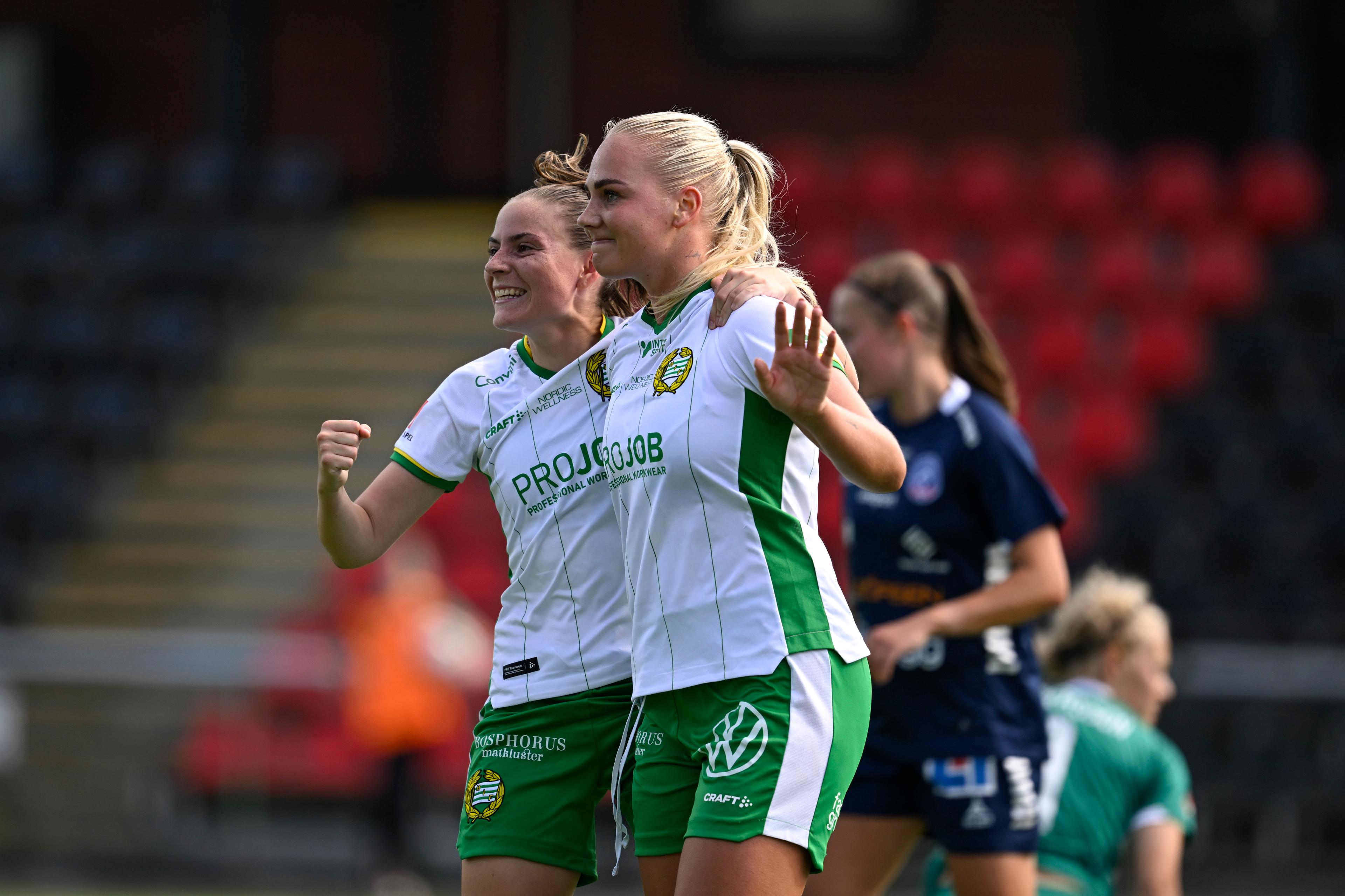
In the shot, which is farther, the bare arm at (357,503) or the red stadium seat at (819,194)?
the red stadium seat at (819,194)

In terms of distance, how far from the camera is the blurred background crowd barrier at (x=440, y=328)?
857 centimetres

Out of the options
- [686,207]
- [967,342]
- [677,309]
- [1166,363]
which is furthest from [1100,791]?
[1166,363]

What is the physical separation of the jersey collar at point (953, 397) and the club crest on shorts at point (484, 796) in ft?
4.92

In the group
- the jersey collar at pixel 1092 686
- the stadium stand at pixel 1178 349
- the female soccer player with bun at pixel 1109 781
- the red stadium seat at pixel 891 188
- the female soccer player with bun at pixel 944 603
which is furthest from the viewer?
the red stadium seat at pixel 891 188

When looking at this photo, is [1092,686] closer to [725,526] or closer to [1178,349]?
[725,526]

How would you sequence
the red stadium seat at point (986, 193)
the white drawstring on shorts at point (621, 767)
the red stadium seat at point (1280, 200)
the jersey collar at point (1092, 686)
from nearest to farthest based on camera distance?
the white drawstring on shorts at point (621, 767), the jersey collar at point (1092, 686), the red stadium seat at point (1280, 200), the red stadium seat at point (986, 193)

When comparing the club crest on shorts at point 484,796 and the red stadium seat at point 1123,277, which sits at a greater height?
the club crest on shorts at point 484,796

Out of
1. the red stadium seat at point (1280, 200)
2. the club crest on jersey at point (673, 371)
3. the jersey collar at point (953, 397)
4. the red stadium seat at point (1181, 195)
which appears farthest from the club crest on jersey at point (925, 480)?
the red stadium seat at point (1280, 200)

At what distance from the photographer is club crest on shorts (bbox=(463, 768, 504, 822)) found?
3197 mm

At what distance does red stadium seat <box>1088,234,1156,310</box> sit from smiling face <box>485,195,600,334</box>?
29.6ft

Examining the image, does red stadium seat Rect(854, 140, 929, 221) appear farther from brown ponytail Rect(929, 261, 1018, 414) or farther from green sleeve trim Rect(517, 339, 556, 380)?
green sleeve trim Rect(517, 339, 556, 380)

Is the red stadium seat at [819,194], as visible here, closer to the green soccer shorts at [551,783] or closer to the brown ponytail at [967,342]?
the brown ponytail at [967,342]

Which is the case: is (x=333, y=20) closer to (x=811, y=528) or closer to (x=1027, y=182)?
(x=1027, y=182)

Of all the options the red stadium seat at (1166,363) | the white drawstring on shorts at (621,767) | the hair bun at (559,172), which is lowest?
the red stadium seat at (1166,363)
